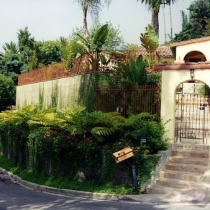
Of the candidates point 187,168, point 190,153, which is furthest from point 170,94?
point 187,168

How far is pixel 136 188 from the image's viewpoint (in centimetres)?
1184

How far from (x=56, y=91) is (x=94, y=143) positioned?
334 inches

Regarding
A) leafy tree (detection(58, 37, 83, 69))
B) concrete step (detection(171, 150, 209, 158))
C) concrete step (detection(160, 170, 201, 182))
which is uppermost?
leafy tree (detection(58, 37, 83, 69))

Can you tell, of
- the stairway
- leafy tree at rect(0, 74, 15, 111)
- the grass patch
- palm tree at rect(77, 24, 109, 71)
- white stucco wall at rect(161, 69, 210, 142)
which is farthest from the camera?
leafy tree at rect(0, 74, 15, 111)

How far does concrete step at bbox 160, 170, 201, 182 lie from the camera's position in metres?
11.8

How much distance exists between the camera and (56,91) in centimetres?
2102

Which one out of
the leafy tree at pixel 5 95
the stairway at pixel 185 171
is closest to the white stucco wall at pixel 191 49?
the stairway at pixel 185 171

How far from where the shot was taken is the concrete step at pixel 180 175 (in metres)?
11.8

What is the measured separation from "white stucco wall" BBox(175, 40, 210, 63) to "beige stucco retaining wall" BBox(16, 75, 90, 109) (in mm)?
9264

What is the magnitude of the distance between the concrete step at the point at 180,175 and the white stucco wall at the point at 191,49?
589 inches

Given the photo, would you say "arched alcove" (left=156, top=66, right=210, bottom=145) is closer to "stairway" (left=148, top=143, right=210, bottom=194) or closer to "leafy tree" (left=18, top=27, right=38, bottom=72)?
"stairway" (left=148, top=143, right=210, bottom=194)

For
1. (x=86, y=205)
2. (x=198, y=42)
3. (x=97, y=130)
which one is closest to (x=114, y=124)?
(x=97, y=130)

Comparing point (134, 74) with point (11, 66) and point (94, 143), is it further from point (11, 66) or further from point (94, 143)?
point (11, 66)

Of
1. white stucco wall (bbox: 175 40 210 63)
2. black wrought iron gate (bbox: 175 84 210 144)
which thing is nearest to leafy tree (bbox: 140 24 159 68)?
black wrought iron gate (bbox: 175 84 210 144)
